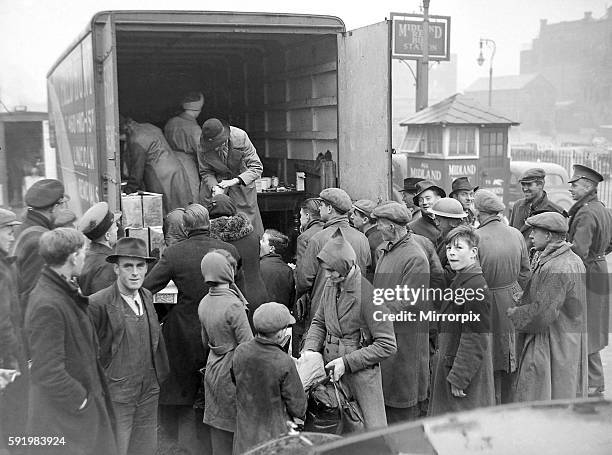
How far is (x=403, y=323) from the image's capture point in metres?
4.25

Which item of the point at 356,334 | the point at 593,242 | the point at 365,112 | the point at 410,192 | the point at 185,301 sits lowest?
the point at 356,334

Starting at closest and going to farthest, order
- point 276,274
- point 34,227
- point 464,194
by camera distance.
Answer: point 34,227
point 276,274
point 464,194

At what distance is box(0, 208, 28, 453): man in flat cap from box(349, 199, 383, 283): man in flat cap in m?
2.40

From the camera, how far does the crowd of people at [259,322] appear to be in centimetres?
352

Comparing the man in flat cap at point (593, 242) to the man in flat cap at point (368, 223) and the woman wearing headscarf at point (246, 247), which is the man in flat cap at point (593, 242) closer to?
the man in flat cap at point (368, 223)

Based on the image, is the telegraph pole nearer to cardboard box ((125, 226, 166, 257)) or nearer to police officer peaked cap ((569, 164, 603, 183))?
police officer peaked cap ((569, 164, 603, 183))

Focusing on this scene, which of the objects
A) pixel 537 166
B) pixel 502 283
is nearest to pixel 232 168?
pixel 502 283

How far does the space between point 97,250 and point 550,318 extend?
2.86m

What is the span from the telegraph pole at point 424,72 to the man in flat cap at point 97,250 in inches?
113

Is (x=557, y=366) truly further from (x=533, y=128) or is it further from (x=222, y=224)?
(x=533, y=128)

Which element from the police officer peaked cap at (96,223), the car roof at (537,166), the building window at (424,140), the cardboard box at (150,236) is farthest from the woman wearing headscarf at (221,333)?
the car roof at (537,166)

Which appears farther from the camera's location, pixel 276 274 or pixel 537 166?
pixel 537 166

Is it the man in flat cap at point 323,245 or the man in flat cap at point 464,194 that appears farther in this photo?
the man in flat cap at point 464,194

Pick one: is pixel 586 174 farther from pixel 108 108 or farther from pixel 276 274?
pixel 108 108
